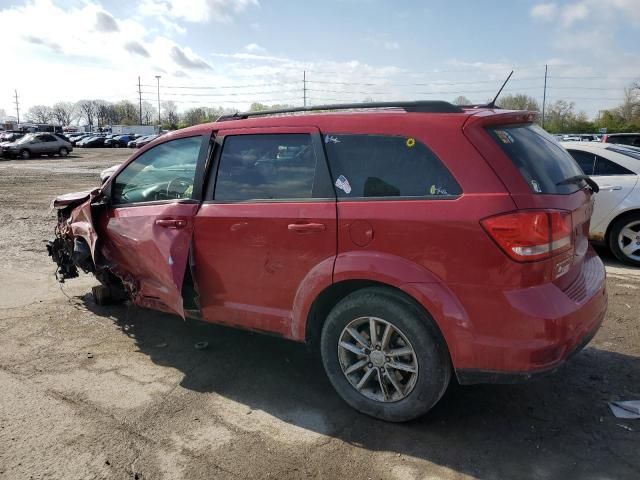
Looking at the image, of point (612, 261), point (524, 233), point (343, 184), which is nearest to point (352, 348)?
point (343, 184)

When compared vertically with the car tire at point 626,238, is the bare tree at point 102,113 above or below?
above

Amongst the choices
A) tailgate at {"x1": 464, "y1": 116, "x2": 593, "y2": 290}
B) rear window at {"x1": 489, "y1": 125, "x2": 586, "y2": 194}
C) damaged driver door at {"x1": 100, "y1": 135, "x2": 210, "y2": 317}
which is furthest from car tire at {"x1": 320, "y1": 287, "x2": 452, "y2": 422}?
damaged driver door at {"x1": 100, "y1": 135, "x2": 210, "y2": 317}

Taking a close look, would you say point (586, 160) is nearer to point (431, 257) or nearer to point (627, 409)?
point (627, 409)

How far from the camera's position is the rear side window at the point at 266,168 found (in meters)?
3.45

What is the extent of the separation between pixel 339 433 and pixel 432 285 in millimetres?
1083

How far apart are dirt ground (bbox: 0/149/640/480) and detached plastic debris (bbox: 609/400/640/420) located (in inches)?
2.0

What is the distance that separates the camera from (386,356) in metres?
3.13

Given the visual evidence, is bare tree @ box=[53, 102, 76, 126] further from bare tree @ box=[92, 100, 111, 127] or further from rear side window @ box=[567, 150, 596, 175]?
rear side window @ box=[567, 150, 596, 175]

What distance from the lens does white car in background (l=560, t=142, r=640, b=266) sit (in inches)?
273

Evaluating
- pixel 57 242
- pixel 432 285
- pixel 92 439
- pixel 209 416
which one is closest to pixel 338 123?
pixel 432 285

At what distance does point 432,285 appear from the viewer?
2.88 m

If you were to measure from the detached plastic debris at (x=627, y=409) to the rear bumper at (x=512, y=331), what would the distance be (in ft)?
2.47

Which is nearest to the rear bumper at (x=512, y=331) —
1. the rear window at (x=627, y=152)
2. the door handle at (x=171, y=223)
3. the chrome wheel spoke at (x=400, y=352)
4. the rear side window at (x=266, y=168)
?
the chrome wheel spoke at (x=400, y=352)

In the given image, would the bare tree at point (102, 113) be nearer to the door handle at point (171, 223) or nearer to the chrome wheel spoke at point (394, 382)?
the door handle at point (171, 223)
